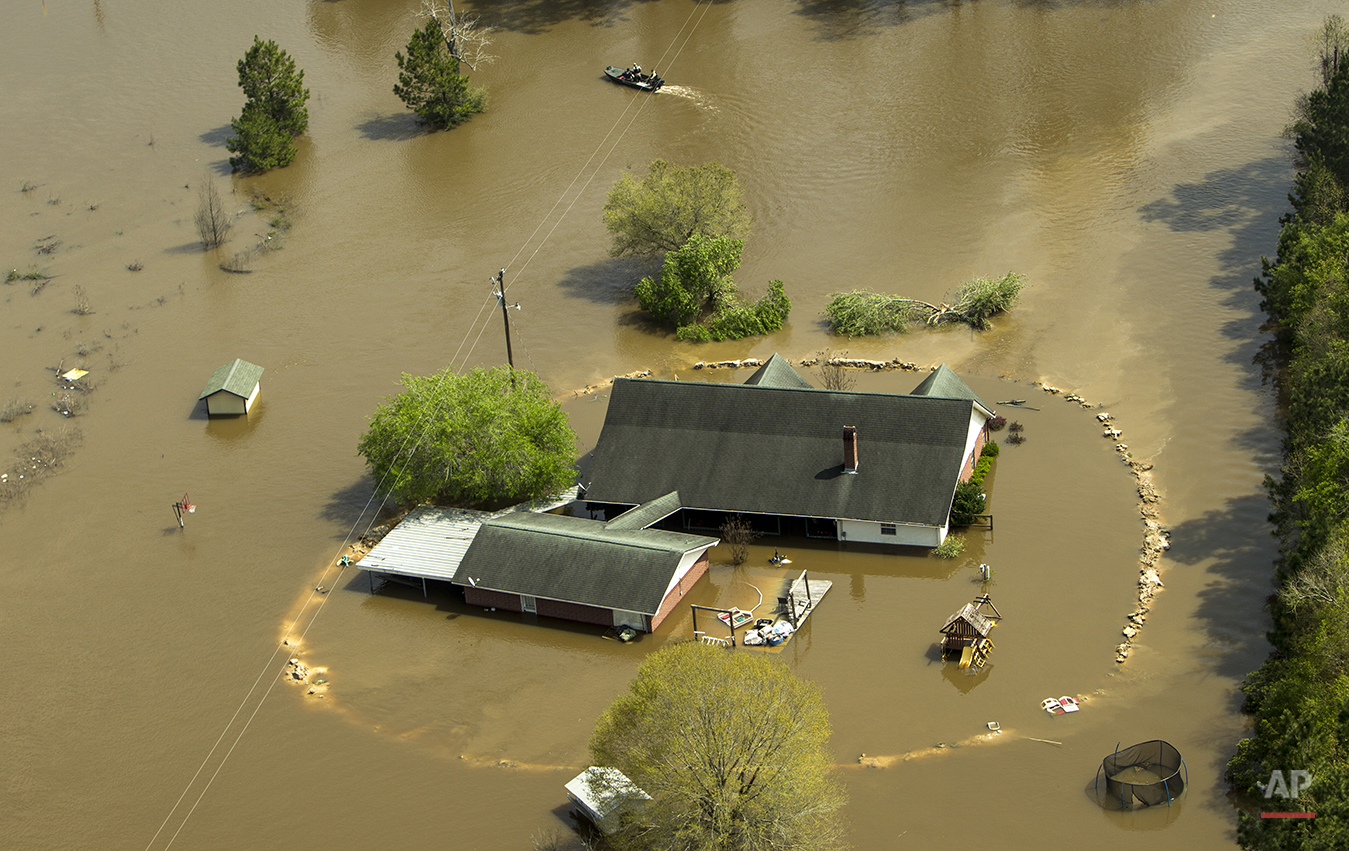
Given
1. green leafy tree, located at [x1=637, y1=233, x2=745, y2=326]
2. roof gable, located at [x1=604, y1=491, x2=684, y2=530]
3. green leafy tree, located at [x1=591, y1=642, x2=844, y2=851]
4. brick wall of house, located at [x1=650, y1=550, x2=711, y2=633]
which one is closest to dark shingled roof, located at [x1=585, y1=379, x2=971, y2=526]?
roof gable, located at [x1=604, y1=491, x2=684, y2=530]

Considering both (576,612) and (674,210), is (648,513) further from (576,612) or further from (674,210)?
(674,210)

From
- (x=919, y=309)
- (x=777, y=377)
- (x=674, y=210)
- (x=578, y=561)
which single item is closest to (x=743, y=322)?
(x=674, y=210)

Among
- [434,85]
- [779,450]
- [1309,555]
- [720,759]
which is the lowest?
[779,450]

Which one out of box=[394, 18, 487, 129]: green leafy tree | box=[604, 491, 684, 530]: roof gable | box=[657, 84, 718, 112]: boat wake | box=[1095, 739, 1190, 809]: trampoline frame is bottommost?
box=[1095, 739, 1190, 809]: trampoline frame

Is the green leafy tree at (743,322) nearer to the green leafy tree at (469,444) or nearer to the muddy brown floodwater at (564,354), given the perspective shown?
the muddy brown floodwater at (564,354)

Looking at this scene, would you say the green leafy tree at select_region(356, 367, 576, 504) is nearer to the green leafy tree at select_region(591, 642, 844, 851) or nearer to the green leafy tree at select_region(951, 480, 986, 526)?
the green leafy tree at select_region(951, 480, 986, 526)

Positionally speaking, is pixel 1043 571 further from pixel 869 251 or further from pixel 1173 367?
pixel 869 251
